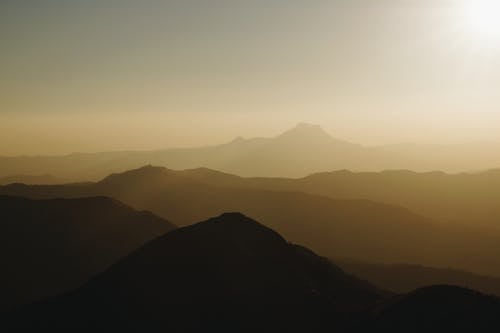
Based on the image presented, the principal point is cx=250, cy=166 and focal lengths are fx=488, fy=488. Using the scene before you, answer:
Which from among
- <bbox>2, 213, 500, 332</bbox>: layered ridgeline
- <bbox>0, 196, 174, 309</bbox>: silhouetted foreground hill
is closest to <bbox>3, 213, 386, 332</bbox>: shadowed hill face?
<bbox>2, 213, 500, 332</bbox>: layered ridgeline

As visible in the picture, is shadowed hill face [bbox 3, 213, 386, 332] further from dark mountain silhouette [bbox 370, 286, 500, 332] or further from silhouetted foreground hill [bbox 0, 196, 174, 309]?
silhouetted foreground hill [bbox 0, 196, 174, 309]

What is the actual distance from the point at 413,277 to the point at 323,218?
5071cm

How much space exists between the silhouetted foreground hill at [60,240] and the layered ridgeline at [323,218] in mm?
39158

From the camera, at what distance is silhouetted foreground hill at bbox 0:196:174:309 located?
68.4m

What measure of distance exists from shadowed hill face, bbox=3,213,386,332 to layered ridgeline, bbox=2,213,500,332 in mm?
79

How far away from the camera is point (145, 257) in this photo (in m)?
41.6

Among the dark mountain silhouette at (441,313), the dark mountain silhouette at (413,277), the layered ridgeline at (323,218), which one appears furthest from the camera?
the layered ridgeline at (323,218)

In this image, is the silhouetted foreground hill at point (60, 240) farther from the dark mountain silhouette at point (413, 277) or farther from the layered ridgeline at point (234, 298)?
the dark mountain silhouette at point (413, 277)

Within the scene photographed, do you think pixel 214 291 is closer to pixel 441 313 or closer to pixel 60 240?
pixel 441 313

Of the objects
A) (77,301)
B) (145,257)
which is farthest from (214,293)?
(77,301)

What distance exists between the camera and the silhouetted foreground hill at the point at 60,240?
68375mm

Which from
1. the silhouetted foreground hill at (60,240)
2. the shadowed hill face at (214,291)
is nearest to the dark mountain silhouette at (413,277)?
the shadowed hill face at (214,291)

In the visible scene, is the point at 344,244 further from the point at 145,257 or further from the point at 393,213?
the point at 145,257

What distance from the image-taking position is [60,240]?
262ft
